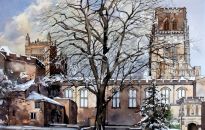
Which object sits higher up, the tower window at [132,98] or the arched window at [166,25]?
the arched window at [166,25]

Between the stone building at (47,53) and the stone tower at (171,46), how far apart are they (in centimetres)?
106

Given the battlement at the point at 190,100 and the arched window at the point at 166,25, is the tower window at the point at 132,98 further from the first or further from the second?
the arched window at the point at 166,25

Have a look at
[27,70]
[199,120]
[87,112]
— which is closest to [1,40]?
[27,70]

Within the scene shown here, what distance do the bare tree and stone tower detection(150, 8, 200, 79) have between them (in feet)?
0.30

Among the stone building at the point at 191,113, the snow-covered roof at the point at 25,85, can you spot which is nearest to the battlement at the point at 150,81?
the stone building at the point at 191,113

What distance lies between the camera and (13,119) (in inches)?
464

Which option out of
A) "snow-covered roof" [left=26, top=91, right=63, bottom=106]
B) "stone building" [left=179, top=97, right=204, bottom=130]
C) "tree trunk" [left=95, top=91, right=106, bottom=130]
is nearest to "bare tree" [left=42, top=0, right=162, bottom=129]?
"tree trunk" [left=95, top=91, right=106, bottom=130]

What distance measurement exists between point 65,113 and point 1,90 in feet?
2.71

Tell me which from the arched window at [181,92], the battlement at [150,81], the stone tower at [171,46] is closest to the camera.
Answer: the stone tower at [171,46]

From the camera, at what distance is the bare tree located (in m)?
11.4

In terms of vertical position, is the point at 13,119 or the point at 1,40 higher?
the point at 1,40

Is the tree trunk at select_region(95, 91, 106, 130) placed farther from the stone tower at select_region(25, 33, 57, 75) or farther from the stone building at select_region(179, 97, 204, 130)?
the stone building at select_region(179, 97, 204, 130)

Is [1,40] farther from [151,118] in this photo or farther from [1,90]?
[151,118]

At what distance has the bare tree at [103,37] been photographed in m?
11.4
